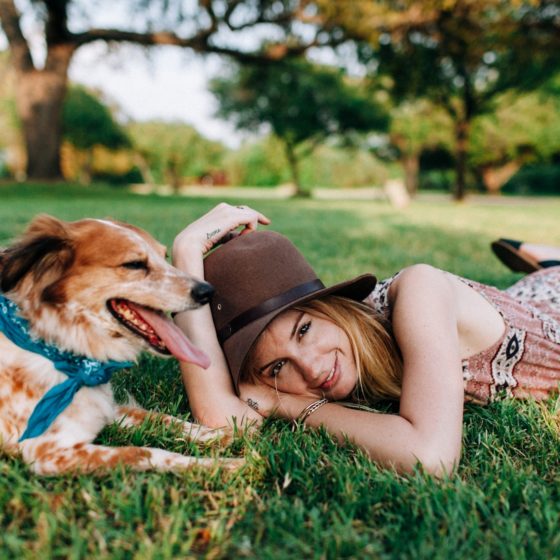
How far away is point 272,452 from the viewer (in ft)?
7.71

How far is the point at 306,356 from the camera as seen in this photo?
2727 mm

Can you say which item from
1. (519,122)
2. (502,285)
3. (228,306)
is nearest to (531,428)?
(228,306)

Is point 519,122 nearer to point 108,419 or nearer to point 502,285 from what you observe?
point 502,285

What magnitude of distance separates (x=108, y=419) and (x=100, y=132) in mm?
41715

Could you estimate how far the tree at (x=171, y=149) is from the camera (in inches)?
2322

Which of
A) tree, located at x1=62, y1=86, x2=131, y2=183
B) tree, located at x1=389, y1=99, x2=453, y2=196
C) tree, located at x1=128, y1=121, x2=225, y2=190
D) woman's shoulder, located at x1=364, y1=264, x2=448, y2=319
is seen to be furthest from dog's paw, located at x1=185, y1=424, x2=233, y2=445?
tree, located at x1=128, y1=121, x2=225, y2=190

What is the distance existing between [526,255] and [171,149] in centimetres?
5885

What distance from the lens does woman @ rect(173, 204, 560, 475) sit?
2.46 meters

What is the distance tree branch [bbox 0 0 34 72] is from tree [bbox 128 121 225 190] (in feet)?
110

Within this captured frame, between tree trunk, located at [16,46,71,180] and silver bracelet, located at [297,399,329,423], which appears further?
tree trunk, located at [16,46,71,180]

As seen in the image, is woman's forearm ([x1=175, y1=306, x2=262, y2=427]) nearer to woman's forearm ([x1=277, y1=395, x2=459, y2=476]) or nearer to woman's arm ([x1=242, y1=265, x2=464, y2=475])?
woman's arm ([x1=242, y1=265, x2=464, y2=475])

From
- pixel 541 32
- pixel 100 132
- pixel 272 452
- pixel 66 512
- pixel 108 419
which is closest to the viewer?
pixel 66 512

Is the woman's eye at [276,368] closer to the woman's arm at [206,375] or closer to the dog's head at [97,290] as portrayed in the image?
the woman's arm at [206,375]

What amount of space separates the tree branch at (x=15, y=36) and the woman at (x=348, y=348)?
24091 mm
